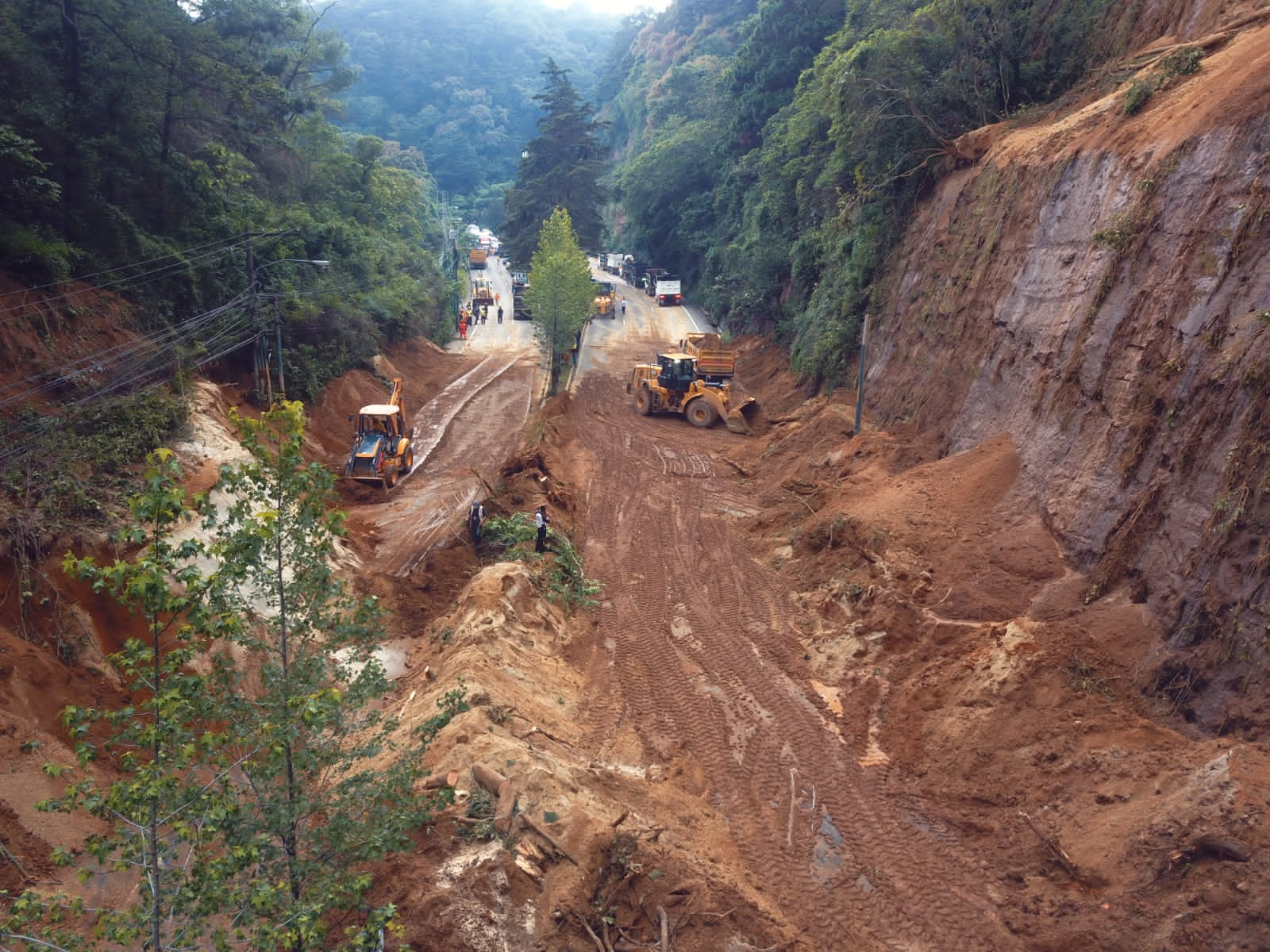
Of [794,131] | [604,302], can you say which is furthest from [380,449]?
[604,302]

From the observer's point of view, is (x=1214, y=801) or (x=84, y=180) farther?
(x=84, y=180)

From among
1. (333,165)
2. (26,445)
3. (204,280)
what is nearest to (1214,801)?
(26,445)

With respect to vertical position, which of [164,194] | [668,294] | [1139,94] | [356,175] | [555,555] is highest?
[1139,94]

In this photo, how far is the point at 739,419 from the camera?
98.6 feet

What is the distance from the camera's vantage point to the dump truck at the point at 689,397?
30281 millimetres

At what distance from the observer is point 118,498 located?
14.7 m

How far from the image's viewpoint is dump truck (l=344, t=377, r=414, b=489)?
23500 mm

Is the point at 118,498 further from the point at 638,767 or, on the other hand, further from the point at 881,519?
the point at 881,519

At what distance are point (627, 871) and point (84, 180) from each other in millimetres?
23864

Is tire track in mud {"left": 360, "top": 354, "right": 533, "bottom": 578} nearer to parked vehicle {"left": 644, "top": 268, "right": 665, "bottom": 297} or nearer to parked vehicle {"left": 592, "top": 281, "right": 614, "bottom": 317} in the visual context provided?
parked vehicle {"left": 592, "top": 281, "right": 614, "bottom": 317}

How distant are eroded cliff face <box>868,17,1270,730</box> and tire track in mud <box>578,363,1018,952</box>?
3980 millimetres

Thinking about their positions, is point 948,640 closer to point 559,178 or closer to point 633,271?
point 559,178

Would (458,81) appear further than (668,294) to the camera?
Yes

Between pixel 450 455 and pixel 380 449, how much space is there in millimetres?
4479
